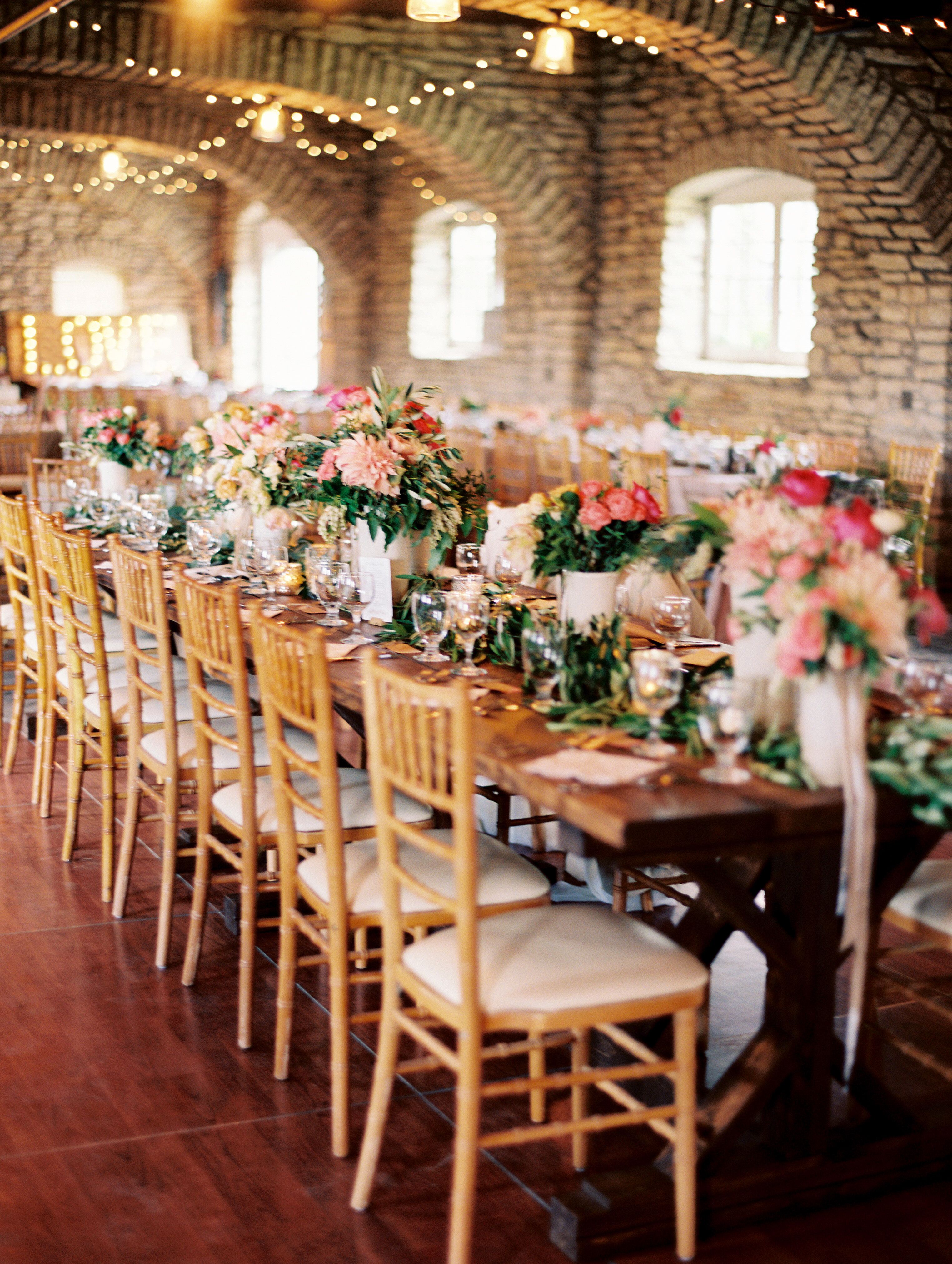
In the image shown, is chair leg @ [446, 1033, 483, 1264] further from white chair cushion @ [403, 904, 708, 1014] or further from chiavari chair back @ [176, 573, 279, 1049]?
chiavari chair back @ [176, 573, 279, 1049]

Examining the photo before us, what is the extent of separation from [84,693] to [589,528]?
5.89 feet

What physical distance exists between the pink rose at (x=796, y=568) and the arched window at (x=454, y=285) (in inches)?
429

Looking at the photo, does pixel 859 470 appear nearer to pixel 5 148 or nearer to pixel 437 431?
pixel 437 431

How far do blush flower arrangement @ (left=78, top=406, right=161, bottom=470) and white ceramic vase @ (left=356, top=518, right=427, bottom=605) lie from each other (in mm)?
2090

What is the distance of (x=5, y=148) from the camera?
15688 millimetres

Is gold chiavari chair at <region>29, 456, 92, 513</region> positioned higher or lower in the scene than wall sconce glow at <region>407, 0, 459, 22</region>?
lower

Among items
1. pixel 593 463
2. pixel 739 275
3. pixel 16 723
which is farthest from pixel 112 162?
pixel 16 723

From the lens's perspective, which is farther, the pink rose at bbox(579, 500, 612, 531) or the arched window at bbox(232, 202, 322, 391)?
the arched window at bbox(232, 202, 322, 391)

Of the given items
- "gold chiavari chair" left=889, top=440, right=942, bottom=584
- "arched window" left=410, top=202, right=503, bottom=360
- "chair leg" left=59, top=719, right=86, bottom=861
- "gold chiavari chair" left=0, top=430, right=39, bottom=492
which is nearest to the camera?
"chair leg" left=59, top=719, right=86, bottom=861

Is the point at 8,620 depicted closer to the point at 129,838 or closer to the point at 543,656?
the point at 129,838

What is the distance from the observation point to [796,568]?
2295mm

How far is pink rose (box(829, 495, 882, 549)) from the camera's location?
7.58 ft

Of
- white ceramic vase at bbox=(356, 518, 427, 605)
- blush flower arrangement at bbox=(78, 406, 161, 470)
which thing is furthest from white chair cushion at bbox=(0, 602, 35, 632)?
white ceramic vase at bbox=(356, 518, 427, 605)

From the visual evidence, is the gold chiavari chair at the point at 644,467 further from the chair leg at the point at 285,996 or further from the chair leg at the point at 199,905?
the chair leg at the point at 285,996
